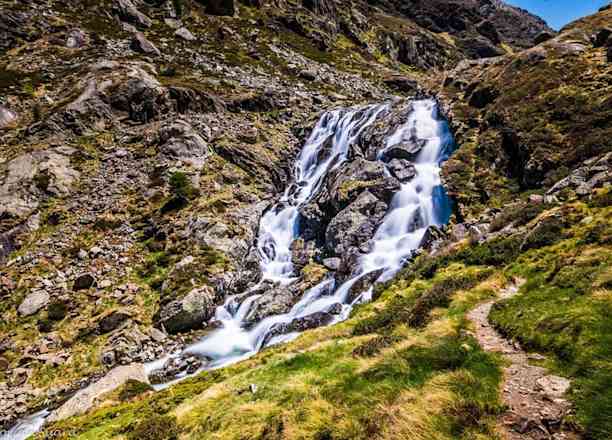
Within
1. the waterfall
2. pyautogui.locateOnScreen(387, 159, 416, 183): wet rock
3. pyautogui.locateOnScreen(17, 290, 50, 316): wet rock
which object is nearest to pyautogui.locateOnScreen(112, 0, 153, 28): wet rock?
the waterfall

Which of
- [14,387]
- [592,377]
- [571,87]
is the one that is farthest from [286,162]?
[592,377]

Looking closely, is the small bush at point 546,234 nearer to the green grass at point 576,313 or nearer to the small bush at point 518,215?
the green grass at point 576,313

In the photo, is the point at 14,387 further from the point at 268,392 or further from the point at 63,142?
→ the point at 63,142

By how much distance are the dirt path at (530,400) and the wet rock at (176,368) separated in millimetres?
19066

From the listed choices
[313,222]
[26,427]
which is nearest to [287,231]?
[313,222]

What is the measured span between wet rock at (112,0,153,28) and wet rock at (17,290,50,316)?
254 ft

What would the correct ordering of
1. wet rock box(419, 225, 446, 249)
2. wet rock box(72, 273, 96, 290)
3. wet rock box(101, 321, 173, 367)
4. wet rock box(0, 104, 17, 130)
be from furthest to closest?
wet rock box(0, 104, 17, 130)
wet rock box(72, 273, 96, 290)
wet rock box(419, 225, 446, 249)
wet rock box(101, 321, 173, 367)

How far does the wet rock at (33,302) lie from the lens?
25766 mm

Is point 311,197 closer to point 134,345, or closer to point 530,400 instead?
point 134,345

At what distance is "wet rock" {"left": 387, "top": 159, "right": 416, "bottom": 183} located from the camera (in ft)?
109

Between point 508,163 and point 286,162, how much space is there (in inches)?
1104

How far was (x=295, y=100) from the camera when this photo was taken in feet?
205

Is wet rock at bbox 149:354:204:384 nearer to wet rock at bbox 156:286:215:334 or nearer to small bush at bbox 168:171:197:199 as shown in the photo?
wet rock at bbox 156:286:215:334

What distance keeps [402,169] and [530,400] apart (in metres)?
30.2
